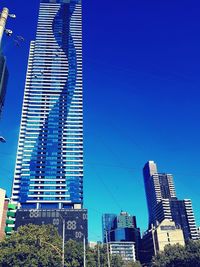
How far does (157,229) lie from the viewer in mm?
151000

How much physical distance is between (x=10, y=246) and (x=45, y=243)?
8208 millimetres

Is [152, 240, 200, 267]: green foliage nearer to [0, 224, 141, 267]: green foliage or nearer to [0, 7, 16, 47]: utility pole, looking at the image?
[0, 224, 141, 267]: green foliage

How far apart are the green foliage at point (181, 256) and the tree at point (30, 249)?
37788mm

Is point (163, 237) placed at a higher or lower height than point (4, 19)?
lower

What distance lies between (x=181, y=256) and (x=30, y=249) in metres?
46.5

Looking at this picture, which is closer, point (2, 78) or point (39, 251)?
point (2, 78)

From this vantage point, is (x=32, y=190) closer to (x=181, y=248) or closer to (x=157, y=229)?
(x=157, y=229)

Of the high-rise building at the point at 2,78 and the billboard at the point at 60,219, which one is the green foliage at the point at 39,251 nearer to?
the high-rise building at the point at 2,78

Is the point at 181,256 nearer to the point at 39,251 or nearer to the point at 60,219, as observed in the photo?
the point at 39,251

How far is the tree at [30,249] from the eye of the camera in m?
69.4

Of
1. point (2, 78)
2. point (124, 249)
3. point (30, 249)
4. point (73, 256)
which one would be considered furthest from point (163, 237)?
point (2, 78)

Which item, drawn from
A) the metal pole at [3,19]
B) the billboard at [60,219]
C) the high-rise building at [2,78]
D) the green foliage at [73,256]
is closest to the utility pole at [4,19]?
the metal pole at [3,19]

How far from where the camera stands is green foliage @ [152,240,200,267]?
88.2m

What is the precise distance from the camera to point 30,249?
70.8 meters
